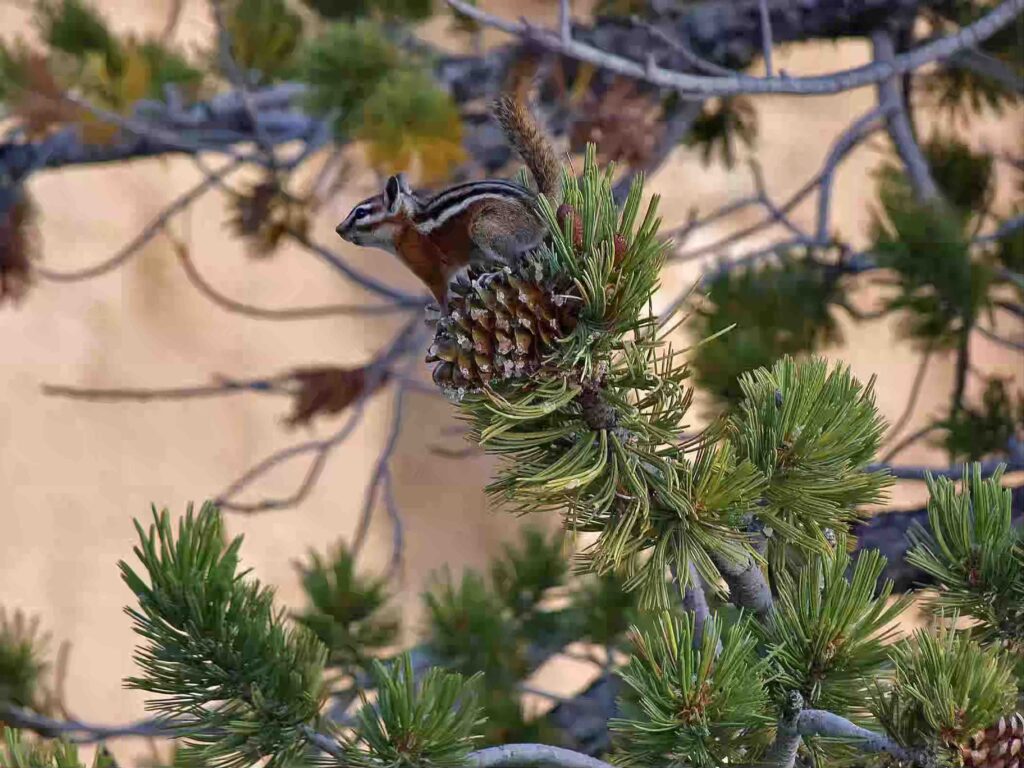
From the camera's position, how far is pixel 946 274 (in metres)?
0.93

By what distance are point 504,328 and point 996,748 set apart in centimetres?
21

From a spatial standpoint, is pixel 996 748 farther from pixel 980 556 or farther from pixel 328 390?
pixel 328 390

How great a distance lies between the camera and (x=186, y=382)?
2406mm

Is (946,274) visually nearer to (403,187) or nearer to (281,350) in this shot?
(403,187)

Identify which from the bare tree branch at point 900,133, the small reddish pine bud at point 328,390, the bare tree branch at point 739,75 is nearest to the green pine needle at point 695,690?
the bare tree branch at point 739,75

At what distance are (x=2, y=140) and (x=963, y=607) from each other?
1287 mm

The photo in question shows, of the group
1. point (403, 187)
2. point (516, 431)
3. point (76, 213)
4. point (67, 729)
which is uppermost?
point (76, 213)

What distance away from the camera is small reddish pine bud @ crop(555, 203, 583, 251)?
0.35 meters

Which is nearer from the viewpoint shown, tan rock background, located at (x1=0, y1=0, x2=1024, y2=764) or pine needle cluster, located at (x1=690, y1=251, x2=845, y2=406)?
pine needle cluster, located at (x1=690, y1=251, x2=845, y2=406)

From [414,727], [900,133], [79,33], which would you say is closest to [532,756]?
[414,727]

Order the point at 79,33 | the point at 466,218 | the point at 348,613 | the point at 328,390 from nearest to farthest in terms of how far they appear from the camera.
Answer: the point at 466,218 < the point at 348,613 < the point at 328,390 < the point at 79,33

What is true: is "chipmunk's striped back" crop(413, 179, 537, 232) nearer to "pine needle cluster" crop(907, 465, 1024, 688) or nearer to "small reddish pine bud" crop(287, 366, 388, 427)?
"pine needle cluster" crop(907, 465, 1024, 688)

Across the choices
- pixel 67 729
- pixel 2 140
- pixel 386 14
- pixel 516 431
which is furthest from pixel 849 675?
pixel 2 140

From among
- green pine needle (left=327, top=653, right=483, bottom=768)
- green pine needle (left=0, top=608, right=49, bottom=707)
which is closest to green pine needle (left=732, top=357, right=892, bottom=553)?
green pine needle (left=327, top=653, right=483, bottom=768)
